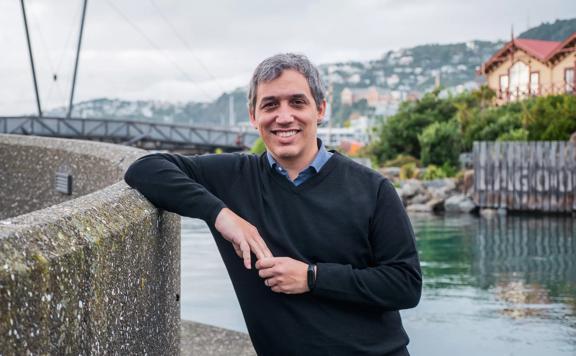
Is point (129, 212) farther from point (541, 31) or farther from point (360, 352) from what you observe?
point (541, 31)

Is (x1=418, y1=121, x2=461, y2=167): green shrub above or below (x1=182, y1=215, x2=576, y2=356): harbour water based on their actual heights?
above

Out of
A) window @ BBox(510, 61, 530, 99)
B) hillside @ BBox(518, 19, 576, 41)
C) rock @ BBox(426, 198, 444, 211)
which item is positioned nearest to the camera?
rock @ BBox(426, 198, 444, 211)

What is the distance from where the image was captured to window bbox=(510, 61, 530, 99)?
40.0 meters

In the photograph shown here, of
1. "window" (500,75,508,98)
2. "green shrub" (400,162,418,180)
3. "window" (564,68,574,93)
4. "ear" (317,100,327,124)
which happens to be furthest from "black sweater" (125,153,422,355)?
"window" (500,75,508,98)

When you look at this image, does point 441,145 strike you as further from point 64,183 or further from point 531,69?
point 64,183

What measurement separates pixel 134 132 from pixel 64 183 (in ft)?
122

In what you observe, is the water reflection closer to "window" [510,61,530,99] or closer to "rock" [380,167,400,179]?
"rock" [380,167,400,179]

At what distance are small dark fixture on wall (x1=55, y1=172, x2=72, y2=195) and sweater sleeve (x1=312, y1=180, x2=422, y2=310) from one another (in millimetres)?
3683

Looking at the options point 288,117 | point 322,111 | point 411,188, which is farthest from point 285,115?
point 411,188

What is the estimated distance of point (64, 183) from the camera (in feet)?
19.1

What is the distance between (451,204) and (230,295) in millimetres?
15016

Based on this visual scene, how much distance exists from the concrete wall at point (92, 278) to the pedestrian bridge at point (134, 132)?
32.4 m

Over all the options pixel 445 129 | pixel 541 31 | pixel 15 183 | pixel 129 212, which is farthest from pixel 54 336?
pixel 541 31

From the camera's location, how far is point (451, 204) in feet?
76.0
